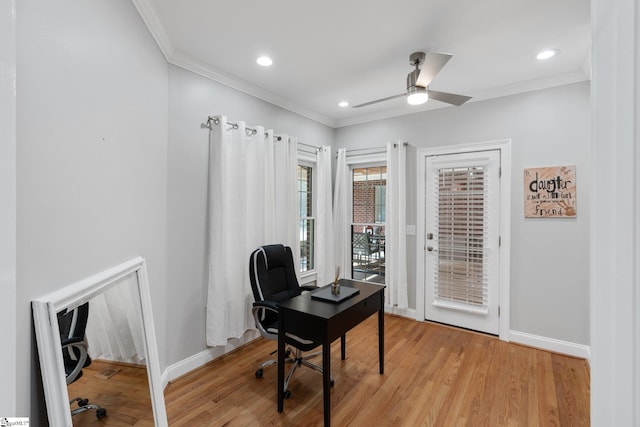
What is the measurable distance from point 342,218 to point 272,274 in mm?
1810

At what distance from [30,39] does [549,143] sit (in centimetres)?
391

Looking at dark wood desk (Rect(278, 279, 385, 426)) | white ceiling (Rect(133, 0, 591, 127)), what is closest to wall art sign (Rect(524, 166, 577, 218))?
white ceiling (Rect(133, 0, 591, 127))

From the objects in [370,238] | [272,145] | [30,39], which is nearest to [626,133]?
[30,39]

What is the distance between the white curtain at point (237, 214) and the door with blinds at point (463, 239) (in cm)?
190

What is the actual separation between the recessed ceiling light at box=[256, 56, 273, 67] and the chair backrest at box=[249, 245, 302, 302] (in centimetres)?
169

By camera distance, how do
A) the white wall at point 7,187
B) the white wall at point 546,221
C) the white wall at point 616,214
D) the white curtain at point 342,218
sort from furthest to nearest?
the white curtain at point 342,218, the white wall at point 546,221, the white wall at point 7,187, the white wall at point 616,214

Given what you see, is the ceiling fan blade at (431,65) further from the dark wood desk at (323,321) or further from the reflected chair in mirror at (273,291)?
the reflected chair in mirror at (273,291)

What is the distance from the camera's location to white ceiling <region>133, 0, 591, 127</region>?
6.71 ft

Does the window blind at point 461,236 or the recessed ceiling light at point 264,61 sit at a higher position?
the recessed ceiling light at point 264,61

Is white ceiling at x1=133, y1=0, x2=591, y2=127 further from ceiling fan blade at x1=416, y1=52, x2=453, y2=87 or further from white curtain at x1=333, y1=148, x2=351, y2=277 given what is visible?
white curtain at x1=333, y1=148, x2=351, y2=277

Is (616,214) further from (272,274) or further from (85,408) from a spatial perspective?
(272,274)

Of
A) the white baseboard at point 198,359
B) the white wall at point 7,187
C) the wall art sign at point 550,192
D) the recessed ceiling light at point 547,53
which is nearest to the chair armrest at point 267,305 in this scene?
the white baseboard at point 198,359

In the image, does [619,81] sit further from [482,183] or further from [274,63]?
[482,183]

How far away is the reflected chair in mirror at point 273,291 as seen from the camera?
8.27 feet
